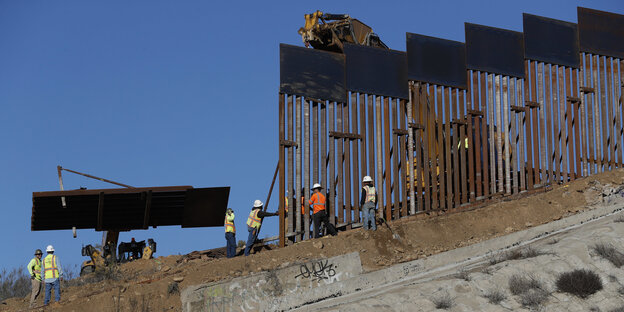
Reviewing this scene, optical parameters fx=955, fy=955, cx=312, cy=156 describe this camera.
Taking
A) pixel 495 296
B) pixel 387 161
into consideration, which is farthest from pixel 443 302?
pixel 387 161

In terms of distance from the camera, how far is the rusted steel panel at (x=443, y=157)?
2709cm

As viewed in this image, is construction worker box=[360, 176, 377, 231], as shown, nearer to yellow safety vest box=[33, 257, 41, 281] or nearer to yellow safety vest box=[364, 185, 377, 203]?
yellow safety vest box=[364, 185, 377, 203]

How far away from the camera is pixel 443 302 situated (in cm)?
1742

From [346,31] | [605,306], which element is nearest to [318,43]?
[346,31]

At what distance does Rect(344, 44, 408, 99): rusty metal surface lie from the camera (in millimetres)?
27000

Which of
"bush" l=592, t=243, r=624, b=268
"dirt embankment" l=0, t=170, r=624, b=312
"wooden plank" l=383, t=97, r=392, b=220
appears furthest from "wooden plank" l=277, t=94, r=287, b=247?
"bush" l=592, t=243, r=624, b=268

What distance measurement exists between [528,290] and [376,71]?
423 inches

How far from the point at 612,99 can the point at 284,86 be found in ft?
34.2

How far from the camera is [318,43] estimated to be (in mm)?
28391

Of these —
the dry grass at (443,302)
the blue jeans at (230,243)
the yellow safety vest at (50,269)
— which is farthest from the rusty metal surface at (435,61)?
the yellow safety vest at (50,269)

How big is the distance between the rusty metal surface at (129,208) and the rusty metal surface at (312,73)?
349 centimetres

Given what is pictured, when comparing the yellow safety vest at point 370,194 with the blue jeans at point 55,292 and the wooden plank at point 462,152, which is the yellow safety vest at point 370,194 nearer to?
the wooden plank at point 462,152

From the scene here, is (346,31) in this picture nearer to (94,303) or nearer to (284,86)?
(284,86)

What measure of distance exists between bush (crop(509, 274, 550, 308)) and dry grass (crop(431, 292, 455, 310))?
1.32m
